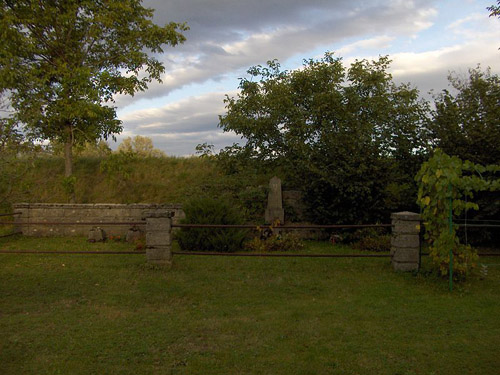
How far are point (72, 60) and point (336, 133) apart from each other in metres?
10.1

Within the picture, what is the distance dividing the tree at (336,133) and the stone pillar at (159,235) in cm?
529

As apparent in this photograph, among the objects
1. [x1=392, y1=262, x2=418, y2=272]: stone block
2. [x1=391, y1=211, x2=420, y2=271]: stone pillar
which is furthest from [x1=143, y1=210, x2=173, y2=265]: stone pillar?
[x1=392, y1=262, x2=418, y2=272]: stone block

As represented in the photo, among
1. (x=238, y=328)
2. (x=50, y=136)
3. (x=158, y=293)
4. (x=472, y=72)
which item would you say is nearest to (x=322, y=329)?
(x=238, y=328)

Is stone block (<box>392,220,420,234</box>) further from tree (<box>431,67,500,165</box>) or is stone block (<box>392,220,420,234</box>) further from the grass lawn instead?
tree (<box>431,67,500,165</box>)

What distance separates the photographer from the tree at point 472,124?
11.5m

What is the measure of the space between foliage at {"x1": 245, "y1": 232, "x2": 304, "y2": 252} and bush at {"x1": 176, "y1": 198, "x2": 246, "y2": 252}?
38 centimetres

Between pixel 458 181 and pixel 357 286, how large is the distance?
2.55 m

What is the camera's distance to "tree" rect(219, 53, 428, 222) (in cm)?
1228

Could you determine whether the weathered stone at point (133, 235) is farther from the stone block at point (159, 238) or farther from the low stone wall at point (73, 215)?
the stone block at point (159, 238)

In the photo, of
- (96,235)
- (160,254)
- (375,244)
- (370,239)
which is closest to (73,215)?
(96,235)

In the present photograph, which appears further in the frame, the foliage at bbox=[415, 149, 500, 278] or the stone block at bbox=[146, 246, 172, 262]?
the stone block at bbox=[146, 246, 172, 262]

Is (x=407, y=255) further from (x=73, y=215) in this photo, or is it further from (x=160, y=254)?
(x=73, y=215)

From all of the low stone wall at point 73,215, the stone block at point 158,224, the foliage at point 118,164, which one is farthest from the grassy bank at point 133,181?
the stone block at point 158,224

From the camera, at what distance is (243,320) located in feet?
19.3
